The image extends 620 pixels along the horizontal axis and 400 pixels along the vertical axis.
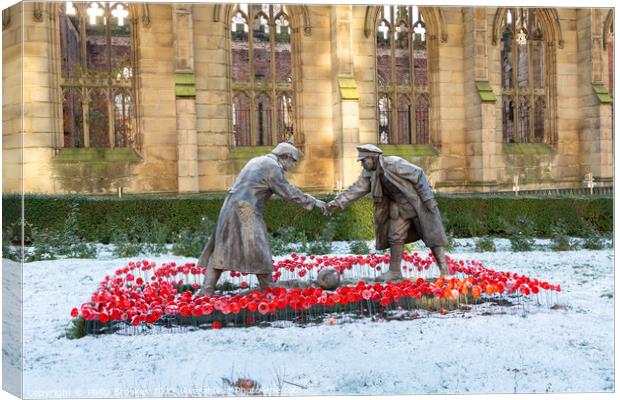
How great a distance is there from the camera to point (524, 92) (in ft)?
56.7

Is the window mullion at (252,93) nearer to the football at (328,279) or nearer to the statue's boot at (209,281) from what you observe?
the football at (328,279)

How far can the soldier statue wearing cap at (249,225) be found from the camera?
20.0 ft

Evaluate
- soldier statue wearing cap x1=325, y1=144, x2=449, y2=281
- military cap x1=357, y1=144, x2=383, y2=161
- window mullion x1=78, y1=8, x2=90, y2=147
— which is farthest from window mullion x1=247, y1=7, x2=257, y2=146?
military cap x1=357, y1=144, x2=383, y2=161

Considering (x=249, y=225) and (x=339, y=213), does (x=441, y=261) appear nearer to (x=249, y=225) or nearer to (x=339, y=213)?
(x=249, y=225)

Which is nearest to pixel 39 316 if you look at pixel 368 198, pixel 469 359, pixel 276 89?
pixel 469 359

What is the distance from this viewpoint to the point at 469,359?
4.95 meters

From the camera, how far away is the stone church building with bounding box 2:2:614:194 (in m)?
13.9

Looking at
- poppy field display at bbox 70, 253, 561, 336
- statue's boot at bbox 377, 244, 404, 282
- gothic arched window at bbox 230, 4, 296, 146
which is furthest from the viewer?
gothic arched window at bbox 230, 4, 296, 146

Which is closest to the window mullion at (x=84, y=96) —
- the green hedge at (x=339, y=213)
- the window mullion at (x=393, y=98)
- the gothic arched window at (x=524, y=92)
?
the green hedge at (x=339, y=213)

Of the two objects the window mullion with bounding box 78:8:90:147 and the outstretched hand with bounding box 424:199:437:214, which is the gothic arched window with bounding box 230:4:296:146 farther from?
the outstretched hand with bounding box 424:199:437:214

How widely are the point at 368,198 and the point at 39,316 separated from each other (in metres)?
6.55

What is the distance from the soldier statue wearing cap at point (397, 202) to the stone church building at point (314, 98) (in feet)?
22.1

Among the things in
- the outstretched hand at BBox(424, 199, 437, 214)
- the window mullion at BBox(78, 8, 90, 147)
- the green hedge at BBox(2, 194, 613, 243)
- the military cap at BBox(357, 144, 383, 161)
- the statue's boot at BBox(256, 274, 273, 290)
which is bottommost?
the statue's boot at BBox(256, 274, 273, 290)

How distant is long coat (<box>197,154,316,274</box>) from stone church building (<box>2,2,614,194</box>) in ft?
24.6
